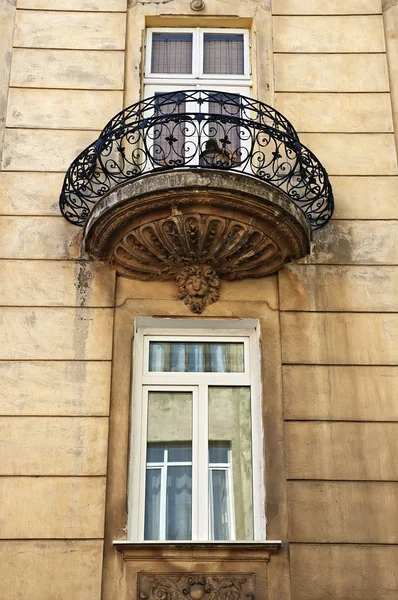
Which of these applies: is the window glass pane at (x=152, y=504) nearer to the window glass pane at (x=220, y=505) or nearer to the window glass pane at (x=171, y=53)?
the window glass pane at (x=220, y=505)

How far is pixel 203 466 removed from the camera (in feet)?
26.2

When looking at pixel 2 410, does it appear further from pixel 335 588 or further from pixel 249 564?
pixel 335 588

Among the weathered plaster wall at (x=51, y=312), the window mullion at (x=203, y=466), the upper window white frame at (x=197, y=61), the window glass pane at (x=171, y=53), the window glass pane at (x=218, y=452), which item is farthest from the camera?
the window glass pane at (x=171, y=53)

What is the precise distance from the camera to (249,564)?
7473mm

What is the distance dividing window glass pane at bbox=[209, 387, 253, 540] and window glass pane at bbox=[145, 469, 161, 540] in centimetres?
49

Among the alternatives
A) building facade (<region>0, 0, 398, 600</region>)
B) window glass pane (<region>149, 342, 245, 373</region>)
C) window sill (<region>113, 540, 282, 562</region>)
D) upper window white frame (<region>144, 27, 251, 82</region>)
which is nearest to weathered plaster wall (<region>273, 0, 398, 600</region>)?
building facade (<region>0, 0, 398, 600</region>)

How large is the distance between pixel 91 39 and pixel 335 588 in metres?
6.35

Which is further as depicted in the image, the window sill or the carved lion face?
the carved lion face

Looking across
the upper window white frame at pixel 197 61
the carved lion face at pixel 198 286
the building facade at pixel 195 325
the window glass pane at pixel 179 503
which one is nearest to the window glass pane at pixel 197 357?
the building facade at pixel 195 325

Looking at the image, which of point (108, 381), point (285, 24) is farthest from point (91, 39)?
point (108, 381)

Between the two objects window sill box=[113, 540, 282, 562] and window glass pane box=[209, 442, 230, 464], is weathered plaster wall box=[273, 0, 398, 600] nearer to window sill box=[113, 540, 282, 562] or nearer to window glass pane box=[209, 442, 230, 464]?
window sill box=[113, 540, 282, 562]

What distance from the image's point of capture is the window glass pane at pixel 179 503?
7762mm

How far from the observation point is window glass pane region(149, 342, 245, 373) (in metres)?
8.45

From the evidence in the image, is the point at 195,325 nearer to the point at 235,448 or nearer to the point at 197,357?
the point at 197,357
